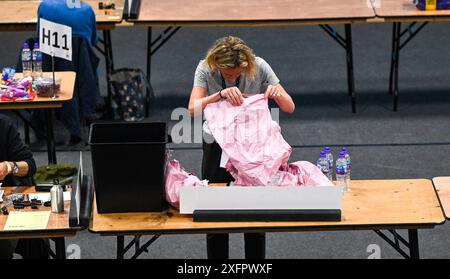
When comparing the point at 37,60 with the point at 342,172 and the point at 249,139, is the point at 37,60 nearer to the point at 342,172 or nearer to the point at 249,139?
the point at 249,139

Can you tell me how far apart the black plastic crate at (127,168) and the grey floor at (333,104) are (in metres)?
1.39

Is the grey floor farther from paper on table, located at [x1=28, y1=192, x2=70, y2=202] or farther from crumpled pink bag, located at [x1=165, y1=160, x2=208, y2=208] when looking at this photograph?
crumpled pink bag, located at [x1=165, y1=160, x2=208, y2=208]

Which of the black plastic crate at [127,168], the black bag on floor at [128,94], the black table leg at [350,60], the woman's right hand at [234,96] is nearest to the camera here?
the black plastic crate at [127,168]

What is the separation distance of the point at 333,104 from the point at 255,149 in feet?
12.5

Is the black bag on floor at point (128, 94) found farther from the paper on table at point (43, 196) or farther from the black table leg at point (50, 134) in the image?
the paper on table at point (43, 196)

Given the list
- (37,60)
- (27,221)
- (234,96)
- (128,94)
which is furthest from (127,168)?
(128,94)

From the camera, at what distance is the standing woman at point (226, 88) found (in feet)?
17.7

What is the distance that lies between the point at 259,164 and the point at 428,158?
293 cm

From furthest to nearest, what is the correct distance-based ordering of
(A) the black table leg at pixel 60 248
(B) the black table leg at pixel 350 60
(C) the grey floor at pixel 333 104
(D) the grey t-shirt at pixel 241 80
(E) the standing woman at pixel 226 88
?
(B) the black table leg at pixel 350 60, (C) the grey floor at pixel 333 104, (D) the grey t-shirt at pixel 241 80, (E) the standing woman at pixel 226 88, (A) the black table leg at pixel 60 248

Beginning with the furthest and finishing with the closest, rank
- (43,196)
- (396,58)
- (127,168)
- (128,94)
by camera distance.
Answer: (396,58) < (128,94) < (43,196) < (127,168)

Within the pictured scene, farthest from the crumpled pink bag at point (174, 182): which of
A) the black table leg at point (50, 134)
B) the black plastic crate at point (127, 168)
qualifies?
the black table leg at point (50, 134)

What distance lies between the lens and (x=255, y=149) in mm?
5047

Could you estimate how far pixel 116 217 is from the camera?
193 inches
